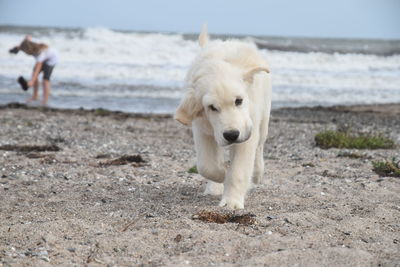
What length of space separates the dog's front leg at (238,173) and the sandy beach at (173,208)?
0.64 ft

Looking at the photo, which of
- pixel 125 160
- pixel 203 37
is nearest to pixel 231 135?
pixel 203 37

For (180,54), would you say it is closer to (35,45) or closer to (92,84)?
(92,84)

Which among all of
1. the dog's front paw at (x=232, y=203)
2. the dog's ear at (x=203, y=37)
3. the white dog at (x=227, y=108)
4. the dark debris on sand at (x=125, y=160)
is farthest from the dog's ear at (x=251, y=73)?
the dark debris on sand at (x=125, y=160)

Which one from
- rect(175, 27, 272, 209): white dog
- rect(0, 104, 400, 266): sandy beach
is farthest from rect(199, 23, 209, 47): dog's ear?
rect(0, 104, 400, 266): sandy beach

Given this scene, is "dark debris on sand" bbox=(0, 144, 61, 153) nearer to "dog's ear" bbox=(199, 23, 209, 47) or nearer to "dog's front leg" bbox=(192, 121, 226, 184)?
"dog's ear" bbox=(199, 23, 209, 47)

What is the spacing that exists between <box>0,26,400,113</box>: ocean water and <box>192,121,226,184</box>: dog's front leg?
1048cm

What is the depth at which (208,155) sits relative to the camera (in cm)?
555

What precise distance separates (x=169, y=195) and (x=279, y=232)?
5.99ft

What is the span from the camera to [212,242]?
422 cm

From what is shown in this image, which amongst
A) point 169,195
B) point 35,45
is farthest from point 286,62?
point 169,195

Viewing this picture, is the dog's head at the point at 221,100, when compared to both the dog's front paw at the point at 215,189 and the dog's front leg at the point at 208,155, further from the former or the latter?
the dog's front paw at the point at 215,189

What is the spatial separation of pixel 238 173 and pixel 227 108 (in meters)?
0.87

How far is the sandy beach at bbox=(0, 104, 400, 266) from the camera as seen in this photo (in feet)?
13.2

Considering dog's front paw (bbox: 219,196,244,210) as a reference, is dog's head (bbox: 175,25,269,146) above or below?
above
